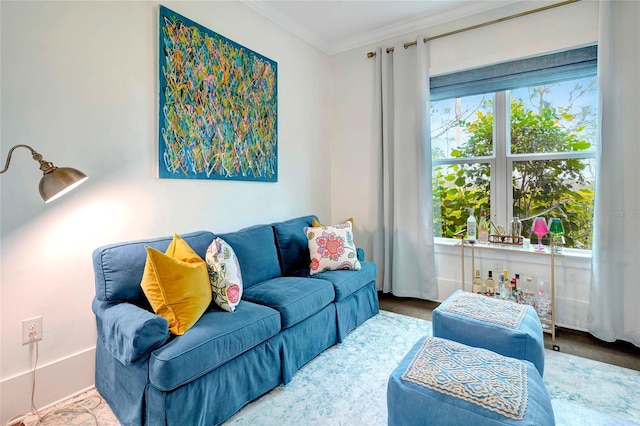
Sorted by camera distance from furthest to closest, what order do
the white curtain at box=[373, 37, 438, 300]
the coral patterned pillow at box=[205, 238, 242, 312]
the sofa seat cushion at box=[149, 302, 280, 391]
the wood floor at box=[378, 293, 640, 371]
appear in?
the white curtain at box=[373, 37, 438, 300] < the wood floor at box=[378, 293, 640, 371] < the coral patterned pillow at box=[205, 238, 242, 312] < the sofa seat cushion at box=[149, 302, 280, 391]

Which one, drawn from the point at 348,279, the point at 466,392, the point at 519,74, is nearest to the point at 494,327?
the point at 466,392

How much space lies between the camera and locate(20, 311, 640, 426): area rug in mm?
1640

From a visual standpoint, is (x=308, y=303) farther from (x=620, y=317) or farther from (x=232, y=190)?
(x=620, y=317)

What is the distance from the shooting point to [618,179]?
240cm

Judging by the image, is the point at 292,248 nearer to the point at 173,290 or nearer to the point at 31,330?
the point at 173,290

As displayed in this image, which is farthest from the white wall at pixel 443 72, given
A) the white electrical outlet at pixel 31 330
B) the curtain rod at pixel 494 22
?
the white electrical outlet at pixel 31 330

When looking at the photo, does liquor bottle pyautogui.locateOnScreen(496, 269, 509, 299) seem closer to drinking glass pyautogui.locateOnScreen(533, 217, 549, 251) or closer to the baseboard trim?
drinking glass pyautogui.locateOnScreen(533, 217, 549, 251)

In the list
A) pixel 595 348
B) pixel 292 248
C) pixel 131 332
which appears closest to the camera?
pixel 131 332

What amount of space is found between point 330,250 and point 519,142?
2.01 m

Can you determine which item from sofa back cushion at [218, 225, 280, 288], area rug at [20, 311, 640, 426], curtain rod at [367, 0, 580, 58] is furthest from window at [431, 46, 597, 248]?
sofa back cushion at [218, 225, 280, 288]

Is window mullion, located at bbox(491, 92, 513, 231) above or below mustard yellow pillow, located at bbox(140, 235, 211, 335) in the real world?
above

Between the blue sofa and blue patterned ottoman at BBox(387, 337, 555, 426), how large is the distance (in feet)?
2.54

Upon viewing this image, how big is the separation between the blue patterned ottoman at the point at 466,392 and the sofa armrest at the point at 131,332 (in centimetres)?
103

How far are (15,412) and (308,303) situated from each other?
159 cm
